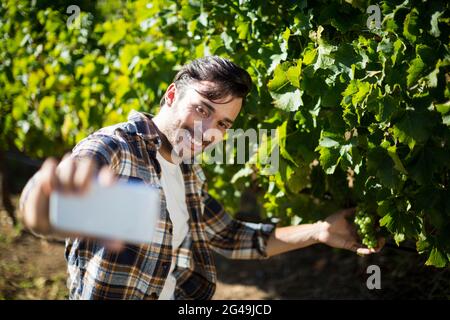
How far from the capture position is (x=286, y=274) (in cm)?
400

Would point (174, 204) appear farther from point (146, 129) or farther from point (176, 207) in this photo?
point (146, 129)

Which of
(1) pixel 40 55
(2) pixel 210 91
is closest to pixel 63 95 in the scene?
(1) pixel 40 55

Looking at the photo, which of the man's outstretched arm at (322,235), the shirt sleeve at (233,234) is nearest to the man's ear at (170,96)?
the shirt sleeve at (233,234)

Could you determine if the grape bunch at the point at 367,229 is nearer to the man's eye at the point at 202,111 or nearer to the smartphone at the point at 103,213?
the man's eye at the point at 202,111

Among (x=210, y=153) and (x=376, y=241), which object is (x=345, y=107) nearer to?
(x=376, y=241)

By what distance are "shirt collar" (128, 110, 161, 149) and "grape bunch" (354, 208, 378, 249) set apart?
0.78 metres

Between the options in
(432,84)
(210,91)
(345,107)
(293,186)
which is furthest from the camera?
(293,186)

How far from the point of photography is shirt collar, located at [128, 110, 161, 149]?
1.97 m

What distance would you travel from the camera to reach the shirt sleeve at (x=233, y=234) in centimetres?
235

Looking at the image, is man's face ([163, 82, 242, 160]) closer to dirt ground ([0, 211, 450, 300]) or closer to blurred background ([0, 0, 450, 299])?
blurred background ([0, 0, 450, 299])

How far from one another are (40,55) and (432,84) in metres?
2.61

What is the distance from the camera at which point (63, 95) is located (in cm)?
344

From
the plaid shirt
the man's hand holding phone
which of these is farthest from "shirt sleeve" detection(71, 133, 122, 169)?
the man's hand holding phone

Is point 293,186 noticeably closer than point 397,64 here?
No
